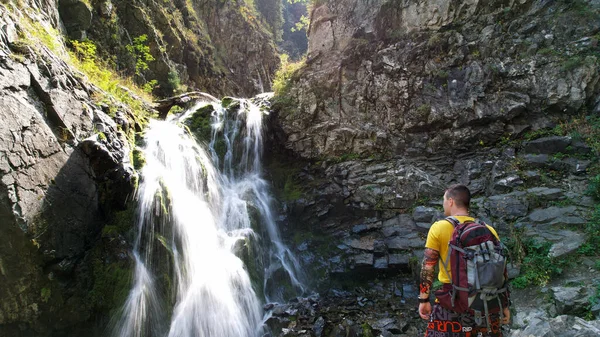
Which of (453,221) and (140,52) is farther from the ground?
(140,52)

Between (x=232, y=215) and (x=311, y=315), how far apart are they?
12.6 ft

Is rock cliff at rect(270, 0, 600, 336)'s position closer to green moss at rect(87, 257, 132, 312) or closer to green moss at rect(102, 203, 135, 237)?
green moss at rect(87, 257, 132, 312)

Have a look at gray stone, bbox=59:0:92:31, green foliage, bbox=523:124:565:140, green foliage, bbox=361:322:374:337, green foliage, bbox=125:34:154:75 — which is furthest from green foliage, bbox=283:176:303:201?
gray stone, bbox=59:0:92:31

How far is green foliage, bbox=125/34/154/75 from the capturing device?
14.2m

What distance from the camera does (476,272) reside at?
2838 mm

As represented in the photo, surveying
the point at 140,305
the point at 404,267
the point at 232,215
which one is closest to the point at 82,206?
the point at 140,305

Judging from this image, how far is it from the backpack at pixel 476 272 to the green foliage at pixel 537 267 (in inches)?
143

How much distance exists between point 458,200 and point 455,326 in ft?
4.02

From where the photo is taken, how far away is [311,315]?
6.97m

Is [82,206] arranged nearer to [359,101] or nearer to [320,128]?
[320,128]

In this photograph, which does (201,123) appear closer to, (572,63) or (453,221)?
(453,221)

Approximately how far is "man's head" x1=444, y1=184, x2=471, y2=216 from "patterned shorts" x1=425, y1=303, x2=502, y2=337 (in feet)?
3.18

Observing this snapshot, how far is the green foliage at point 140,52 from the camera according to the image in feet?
46.6

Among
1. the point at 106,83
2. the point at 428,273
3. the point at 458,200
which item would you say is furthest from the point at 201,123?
the point at 428,273
